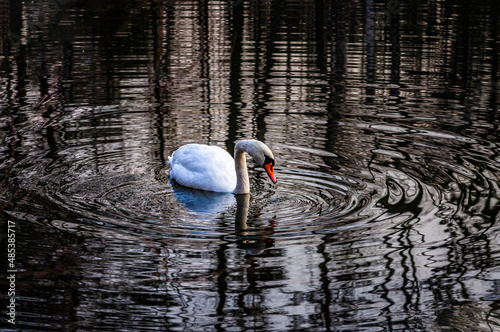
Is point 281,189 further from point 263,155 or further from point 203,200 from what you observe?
point 203,200

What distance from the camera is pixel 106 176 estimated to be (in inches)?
359

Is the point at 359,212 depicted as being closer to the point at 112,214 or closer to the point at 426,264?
the point at 426,264

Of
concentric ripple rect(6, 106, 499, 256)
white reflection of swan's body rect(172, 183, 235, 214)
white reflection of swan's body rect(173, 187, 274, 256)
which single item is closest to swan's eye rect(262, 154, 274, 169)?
concentric ripple rect(6, 106, 499, 256)

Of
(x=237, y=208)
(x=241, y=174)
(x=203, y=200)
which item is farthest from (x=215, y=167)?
(x=237, y=208)

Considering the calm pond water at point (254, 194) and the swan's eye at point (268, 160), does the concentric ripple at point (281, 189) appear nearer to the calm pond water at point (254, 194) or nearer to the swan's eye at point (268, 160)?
the calm pond water at point (254, 194)

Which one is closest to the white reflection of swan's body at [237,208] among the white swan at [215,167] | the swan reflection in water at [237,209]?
the swan reflection in water at [237,209]

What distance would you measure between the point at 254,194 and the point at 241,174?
30cm

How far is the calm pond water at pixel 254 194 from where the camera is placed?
5.68 meters

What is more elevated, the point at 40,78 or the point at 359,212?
the point at 40,78

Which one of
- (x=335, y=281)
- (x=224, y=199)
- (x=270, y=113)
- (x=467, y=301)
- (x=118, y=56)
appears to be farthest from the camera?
(x=118, y=56)

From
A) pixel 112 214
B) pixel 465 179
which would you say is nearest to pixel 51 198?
pixel 112 214

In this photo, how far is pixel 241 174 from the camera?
8.80 m

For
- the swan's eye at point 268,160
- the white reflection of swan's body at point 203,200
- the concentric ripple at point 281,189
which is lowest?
the white reflection of swan's body at point 203,200

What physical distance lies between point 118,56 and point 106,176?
898cm
